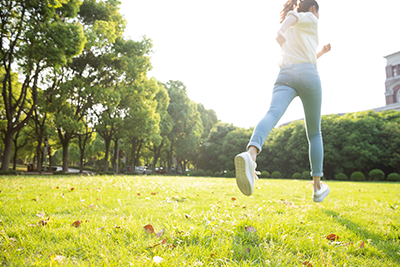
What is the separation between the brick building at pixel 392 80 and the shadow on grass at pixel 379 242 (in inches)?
2332

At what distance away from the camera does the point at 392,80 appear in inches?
2061

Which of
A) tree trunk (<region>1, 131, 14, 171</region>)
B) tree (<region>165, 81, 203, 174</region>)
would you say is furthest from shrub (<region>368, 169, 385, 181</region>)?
tree trunk (<region>1, 131, 14, 171</region>)

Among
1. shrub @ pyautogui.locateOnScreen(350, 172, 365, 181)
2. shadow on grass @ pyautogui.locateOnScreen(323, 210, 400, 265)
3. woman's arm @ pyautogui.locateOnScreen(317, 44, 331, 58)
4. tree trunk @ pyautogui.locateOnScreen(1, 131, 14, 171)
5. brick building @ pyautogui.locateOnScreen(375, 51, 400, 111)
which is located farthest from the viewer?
brick building @ pyautogui.locateOnScreen(375, 51, 400, 111)

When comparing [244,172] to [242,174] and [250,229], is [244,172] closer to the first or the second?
[242,174]

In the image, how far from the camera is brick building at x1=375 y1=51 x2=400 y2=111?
51153mm

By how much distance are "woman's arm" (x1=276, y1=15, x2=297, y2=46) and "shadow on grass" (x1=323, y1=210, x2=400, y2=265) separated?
7.05 feet

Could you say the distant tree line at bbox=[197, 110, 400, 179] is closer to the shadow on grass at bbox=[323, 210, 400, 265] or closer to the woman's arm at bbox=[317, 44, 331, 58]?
the woman's arm at bbox=[317, 44, 331, 58]

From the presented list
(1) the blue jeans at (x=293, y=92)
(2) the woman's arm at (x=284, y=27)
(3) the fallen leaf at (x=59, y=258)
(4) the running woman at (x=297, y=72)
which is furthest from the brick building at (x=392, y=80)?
(3) the fallen leaf at (x=59, y=258)

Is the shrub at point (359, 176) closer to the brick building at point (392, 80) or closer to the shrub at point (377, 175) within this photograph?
the shrub at point (377, 175)

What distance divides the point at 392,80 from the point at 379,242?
213 feet

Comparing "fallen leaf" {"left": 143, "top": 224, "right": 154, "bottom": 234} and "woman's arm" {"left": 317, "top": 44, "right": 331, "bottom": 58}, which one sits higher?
"woman's arm" {"left": 317, "top": 44, "right": 331, "bottom": 58}

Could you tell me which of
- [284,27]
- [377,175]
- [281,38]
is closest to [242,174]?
[281,38]

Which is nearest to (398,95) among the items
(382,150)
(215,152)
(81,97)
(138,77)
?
(382,150)

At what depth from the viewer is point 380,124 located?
29.9 metres
